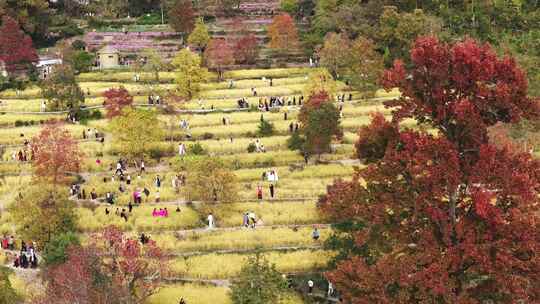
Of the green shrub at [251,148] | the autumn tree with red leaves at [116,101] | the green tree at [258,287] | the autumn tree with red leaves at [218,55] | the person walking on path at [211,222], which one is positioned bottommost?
the person walking on path at [211,222]

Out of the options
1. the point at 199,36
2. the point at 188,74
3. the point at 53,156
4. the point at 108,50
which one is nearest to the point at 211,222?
the point at 53,156

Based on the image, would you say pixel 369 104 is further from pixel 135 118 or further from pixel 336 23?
pixel 135 118

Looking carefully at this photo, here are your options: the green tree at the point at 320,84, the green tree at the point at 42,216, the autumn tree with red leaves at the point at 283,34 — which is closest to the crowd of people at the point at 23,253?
the green tree at the point at 42,216

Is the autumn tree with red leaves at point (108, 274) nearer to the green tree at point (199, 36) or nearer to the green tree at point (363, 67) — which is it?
the green tree at point (363, 67)

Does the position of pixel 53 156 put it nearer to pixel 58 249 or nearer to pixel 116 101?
pixel 58 249

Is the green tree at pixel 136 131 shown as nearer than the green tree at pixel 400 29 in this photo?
Yes
